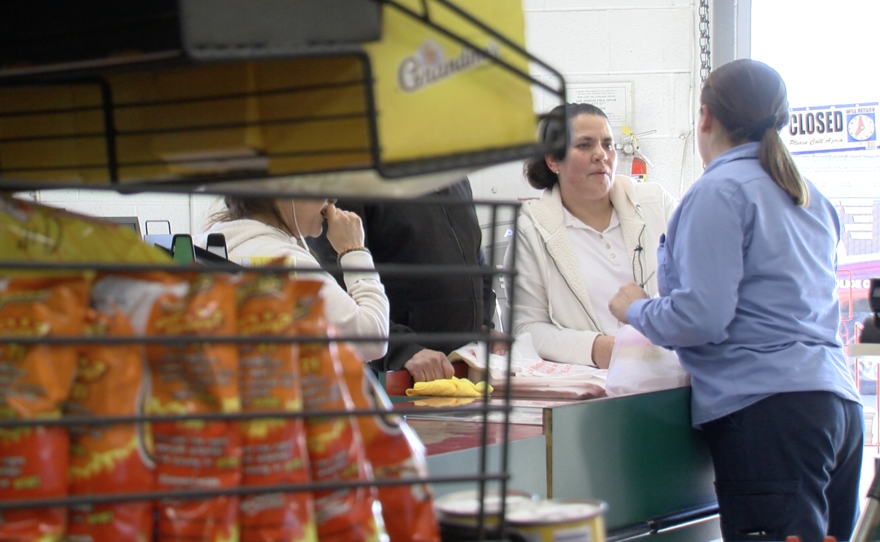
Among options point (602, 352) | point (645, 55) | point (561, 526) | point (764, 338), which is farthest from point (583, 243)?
point (561, 526)

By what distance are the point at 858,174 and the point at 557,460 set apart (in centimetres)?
321

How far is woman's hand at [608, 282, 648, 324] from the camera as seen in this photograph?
6.27 feet

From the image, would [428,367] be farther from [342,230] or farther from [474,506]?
[474,506]

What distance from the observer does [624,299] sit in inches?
75.7

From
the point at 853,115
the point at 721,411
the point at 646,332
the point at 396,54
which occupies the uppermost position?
the point at 853,115

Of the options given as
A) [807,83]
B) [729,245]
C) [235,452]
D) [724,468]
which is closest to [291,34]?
[235,452]

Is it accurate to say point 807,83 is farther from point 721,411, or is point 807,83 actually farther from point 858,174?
point 721,411

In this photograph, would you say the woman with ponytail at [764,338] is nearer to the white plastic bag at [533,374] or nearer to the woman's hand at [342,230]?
the white plastic bag at [533,374]

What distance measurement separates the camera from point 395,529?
1.48 ft

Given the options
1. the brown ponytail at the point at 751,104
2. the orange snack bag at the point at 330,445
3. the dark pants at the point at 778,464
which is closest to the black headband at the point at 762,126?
the brown ponytail at the point at 751,104

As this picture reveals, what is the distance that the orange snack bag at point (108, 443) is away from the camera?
0.38 metres

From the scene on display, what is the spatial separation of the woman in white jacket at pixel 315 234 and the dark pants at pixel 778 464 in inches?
26.4

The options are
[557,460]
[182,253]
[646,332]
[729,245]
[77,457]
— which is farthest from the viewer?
[646,332]

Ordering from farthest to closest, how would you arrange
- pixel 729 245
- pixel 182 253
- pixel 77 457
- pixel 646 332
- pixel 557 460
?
pixel 646 332 < pixel 729 245 < pixel 557 460 < pixel 182 253 < pixel 77 457
